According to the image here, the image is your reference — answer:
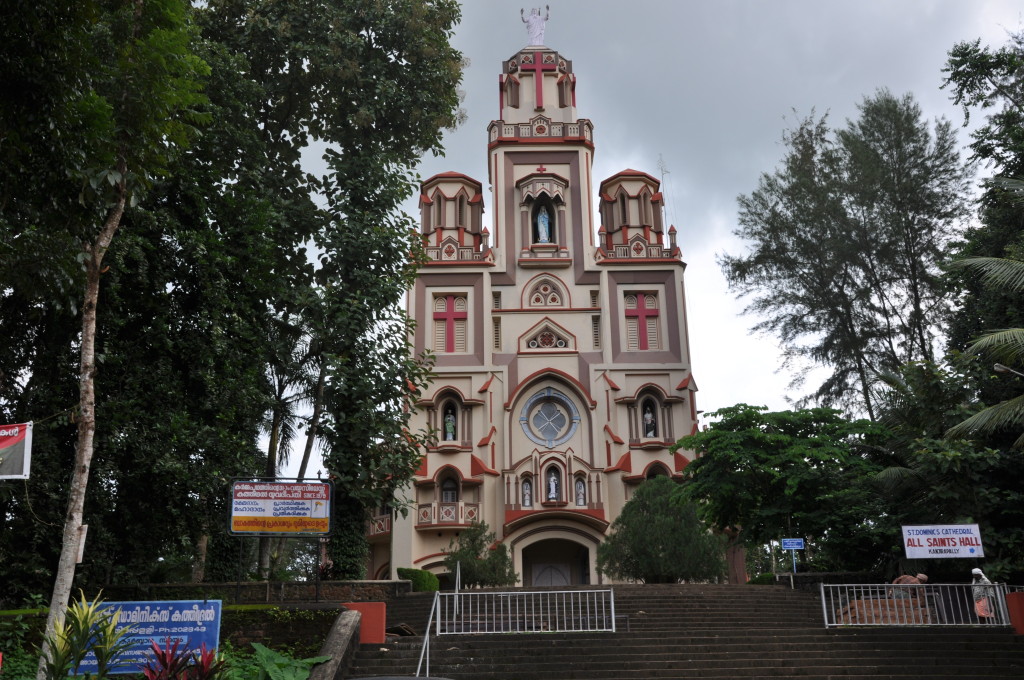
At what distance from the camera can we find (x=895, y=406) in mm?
19359

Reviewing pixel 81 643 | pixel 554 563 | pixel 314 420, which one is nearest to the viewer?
pixel 81 643

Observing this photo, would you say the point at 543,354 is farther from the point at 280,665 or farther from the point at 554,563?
the point at 280,665

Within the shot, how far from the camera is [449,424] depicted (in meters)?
29.7

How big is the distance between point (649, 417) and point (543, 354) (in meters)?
4.03

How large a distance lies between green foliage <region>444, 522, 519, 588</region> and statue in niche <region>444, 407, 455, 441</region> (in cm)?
535

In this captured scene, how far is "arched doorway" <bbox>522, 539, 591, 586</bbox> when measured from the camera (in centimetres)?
2914

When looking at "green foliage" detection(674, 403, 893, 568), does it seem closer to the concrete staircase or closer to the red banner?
the concrete staircase

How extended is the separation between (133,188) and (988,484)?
1507 cm

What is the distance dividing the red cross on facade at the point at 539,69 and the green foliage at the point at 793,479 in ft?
52.9

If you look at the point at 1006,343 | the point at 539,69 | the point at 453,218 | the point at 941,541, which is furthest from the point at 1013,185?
the point at 539,69

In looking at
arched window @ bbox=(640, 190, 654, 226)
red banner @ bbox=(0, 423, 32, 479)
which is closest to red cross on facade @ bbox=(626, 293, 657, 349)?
arched window @ bbox=(640, 190, 654, 226)

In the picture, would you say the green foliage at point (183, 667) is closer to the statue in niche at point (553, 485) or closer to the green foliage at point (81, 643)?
the green foliage at point (81, 643)

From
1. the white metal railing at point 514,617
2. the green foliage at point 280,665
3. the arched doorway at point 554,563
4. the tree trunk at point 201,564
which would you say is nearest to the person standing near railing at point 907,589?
the white metal railing at point 514,617

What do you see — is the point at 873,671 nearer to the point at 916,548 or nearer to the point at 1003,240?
the point at 916,548
